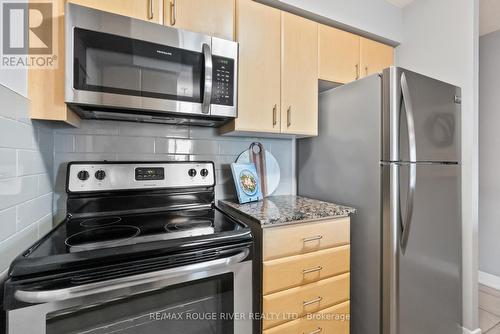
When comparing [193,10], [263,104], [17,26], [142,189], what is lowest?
[142,189]

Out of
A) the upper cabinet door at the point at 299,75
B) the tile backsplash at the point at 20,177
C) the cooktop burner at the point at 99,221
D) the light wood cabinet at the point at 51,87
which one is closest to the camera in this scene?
the tile backsplash at the point at 20,177

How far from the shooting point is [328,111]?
1.58m

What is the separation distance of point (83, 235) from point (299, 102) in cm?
135

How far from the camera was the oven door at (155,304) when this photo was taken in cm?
64

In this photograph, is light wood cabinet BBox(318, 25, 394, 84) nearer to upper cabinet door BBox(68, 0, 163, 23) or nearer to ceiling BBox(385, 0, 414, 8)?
ceiling BBox(385, 0, 414, 8)

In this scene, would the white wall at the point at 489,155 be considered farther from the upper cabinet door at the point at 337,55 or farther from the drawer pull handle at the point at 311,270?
the drawer pull handle at the point at 311,270

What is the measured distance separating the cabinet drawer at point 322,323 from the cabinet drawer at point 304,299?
25mm

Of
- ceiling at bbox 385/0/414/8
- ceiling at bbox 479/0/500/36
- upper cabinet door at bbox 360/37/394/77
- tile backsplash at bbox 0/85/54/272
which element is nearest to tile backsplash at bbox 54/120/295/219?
tile backsplash at bbox 0/85/54/272

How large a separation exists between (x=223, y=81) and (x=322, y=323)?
1.39m

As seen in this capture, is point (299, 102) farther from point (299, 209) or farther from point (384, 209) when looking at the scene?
point (384, 209)

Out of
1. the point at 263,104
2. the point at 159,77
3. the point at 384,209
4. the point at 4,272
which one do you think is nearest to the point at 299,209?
the point at 384,209

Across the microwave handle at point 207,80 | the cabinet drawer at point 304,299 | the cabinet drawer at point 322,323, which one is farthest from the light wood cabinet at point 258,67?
the cabinet drawer at point 322,323

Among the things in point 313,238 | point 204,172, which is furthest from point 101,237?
point 313,238

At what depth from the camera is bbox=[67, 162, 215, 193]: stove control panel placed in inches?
44.9
